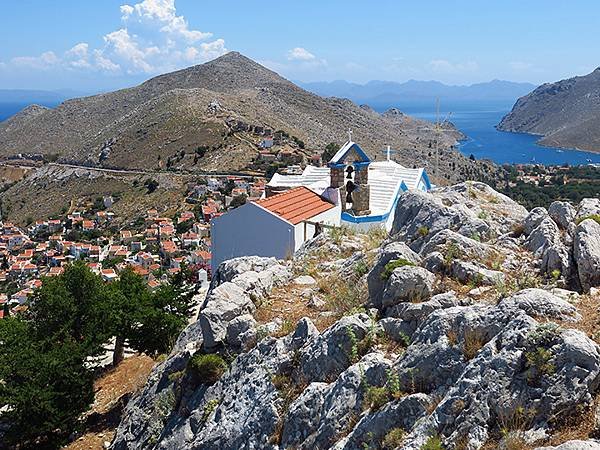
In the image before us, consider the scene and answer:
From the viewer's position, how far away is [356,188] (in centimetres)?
1959

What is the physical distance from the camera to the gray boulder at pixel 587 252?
6914mm

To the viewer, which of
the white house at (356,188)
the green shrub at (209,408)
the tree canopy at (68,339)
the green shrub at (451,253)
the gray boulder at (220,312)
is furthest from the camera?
the white house at (356,188)

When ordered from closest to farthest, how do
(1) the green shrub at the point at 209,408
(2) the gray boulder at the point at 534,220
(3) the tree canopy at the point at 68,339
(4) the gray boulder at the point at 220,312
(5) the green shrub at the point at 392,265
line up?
(5) the green shrub at the point at 392,265 → (1) the green shrub at the point at 209,408 → (2) the gray boulder at the point at 534,220 → (4) the gray boulder at the point at 220,312 → (3) the tree canopy at the point at 68,339

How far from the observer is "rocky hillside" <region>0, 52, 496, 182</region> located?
94250 mm

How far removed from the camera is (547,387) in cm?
495

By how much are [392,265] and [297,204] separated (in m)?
9.98

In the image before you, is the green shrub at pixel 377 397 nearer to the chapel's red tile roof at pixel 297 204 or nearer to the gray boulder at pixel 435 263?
the gray boulder at pixel 435 263

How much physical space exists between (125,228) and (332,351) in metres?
64.3

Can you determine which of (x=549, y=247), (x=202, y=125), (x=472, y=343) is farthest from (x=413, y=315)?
(x=202, y=125)

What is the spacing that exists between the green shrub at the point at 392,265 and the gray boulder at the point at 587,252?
2100mm

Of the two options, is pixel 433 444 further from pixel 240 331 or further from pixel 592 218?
pixel 592 218

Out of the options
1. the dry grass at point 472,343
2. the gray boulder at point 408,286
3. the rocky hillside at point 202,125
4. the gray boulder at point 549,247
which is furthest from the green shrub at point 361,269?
the rocky hillside at point 202,125

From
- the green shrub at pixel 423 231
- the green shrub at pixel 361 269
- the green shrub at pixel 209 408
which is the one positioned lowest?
the green shrub at pixel 209 408

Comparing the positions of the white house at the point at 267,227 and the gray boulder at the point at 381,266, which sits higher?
the gray boulder at the point at 381,266
